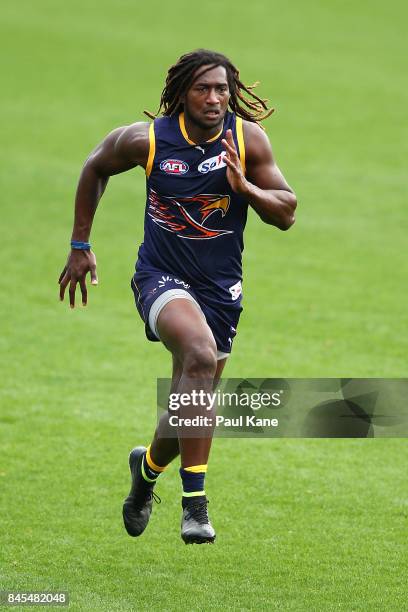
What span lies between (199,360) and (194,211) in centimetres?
105

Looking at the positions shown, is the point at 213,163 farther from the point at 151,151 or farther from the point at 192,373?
the point at 192,373

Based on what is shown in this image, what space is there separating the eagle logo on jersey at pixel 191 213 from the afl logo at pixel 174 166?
16 cm

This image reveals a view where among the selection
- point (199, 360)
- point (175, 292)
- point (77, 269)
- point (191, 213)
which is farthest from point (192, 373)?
point (77, 269)

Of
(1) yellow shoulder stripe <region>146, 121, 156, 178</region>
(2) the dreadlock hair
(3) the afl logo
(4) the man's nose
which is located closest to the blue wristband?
(1) yellow shoulder stripe <region>146, 121, 156, 178</region>

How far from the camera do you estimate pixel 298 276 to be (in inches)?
693

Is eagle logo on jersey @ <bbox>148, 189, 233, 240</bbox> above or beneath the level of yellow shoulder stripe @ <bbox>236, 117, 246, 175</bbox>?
beneath

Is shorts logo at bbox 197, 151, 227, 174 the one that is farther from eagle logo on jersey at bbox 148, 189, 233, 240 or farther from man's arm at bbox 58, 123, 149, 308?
man's arm at bbox 58, 123, 149, 308

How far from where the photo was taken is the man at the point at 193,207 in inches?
271

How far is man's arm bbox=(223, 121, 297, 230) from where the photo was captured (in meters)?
6.76

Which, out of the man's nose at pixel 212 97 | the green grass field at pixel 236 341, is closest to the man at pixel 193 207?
the man's nose at pixel 212 97

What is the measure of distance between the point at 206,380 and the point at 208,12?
31131 mm

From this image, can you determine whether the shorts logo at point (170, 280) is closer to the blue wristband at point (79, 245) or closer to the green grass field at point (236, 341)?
the blue wristband at point (79, 245)

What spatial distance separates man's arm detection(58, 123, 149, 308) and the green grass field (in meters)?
1.83

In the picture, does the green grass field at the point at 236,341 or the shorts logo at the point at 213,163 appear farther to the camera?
the green grass field at the point at 236,341
